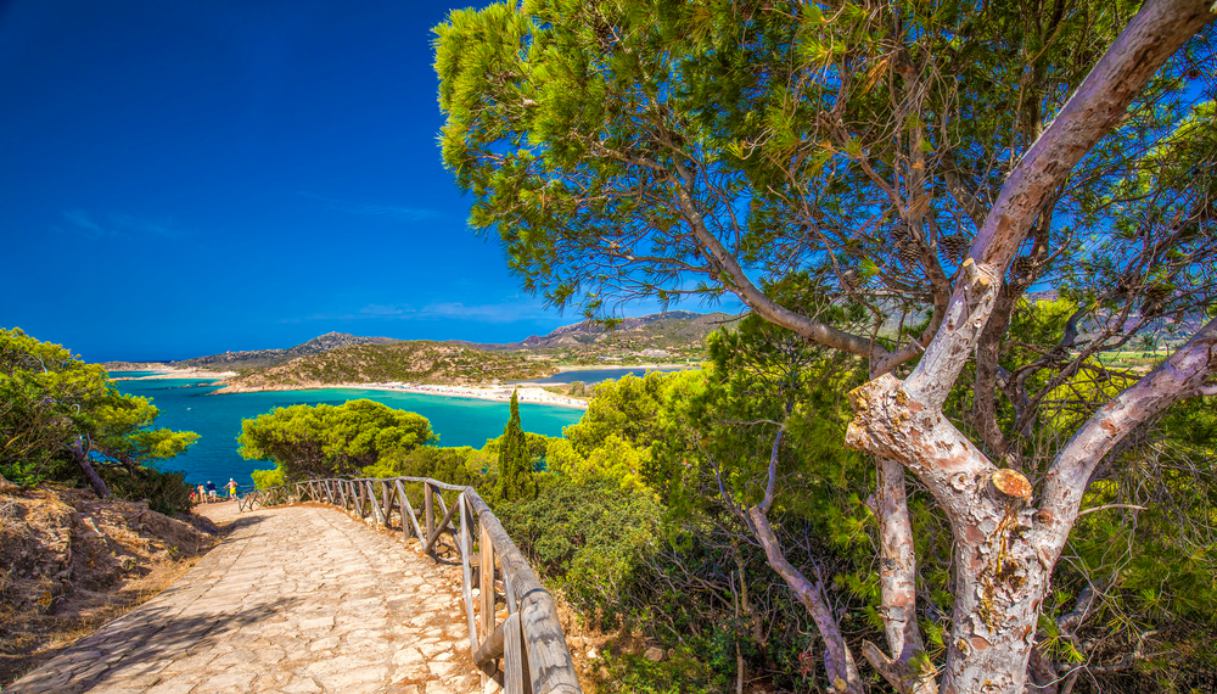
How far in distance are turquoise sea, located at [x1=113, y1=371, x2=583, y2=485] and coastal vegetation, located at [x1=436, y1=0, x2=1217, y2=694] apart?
1549 inches

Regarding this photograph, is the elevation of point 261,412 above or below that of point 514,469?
below

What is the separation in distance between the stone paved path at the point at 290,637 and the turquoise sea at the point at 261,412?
3631 cm

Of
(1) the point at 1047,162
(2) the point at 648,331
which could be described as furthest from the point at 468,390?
(1) the point at 1047,162

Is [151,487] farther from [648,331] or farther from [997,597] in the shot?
[997,597]

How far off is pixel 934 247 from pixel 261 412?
3138 inches

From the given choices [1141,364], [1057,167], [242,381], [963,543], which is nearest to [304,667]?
[963,543]

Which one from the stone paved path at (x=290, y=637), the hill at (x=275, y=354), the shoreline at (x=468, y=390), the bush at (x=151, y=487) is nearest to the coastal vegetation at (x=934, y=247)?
the stone paved path at (x=290, y=637)

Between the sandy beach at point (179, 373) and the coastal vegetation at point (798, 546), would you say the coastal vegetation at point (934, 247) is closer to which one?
the coastal vegetation at point (798, 546)

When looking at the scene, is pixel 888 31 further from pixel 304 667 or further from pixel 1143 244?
pixel 304 667

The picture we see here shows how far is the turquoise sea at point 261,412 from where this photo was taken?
38.3 meters

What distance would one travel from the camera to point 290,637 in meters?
3.10

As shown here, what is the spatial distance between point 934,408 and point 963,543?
53 centimetres

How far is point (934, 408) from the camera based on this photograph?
1918mm

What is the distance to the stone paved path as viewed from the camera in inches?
101
